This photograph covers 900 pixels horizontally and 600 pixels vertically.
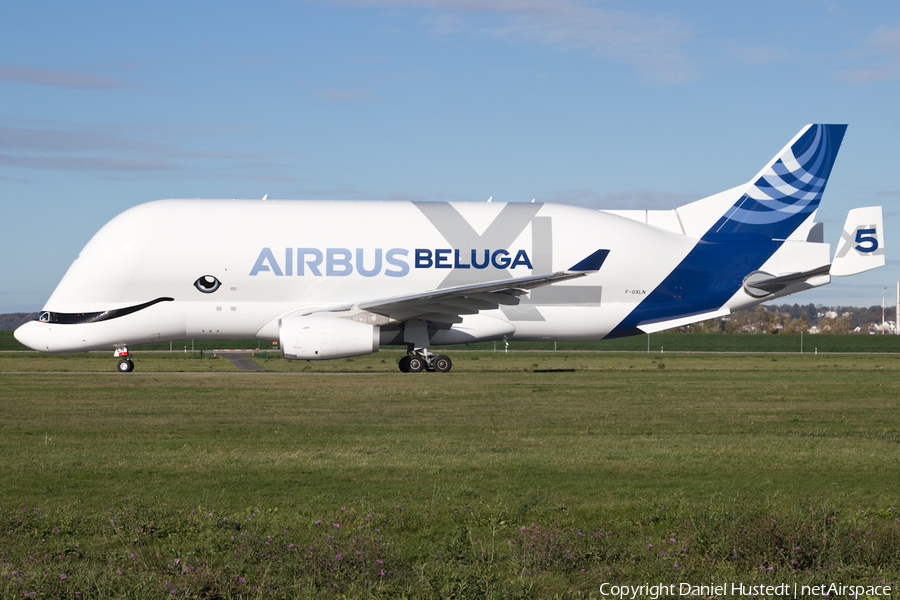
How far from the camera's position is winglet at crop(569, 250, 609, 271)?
95.3 feet

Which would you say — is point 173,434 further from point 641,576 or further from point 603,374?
point 603,374

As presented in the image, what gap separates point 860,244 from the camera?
33188 millimetres

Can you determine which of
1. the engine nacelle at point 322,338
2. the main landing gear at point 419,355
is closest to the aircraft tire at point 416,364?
the main landing gear at point 419,355

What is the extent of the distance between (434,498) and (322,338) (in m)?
19.1

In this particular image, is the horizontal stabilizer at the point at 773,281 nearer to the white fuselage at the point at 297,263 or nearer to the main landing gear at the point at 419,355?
the white fuselage at the point at 297,263

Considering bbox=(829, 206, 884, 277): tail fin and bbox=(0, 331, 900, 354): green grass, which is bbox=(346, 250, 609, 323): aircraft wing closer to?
bbox=(829, 206, 884, 277): tail fin

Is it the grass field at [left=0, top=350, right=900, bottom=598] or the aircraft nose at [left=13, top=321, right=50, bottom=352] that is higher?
the aircraft nose at [left=13, top=321, right=50, bottom=352]

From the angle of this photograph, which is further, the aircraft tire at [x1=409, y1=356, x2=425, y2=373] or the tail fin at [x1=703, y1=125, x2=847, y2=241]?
the tail fin at [x1=703, y1=125, x2=847, y2=241]

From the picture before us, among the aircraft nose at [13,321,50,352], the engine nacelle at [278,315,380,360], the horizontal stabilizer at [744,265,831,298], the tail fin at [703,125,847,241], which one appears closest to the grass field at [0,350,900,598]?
the engine nacelle at [278,315,380,360]

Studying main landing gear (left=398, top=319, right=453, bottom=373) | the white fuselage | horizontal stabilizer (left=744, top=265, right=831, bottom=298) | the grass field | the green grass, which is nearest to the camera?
the grass field

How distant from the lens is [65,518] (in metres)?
8.16

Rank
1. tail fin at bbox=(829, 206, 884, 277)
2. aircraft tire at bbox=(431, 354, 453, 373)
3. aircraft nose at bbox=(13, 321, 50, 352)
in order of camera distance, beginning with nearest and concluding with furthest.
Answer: aircraft nose at bbox=(13, 321, 50, 352)
aircraft tire at bbox=(431, 354, 453, 373)
tail fin at bbox=(829, 206, 884, 277)

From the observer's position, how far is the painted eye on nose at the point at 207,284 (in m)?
30.0

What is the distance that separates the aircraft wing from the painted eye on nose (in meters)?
4.48
